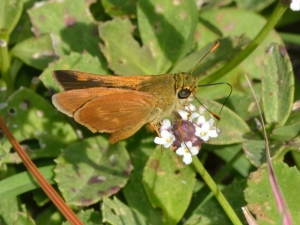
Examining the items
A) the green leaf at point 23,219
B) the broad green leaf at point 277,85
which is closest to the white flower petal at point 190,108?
the broad green leaf at point 277,85

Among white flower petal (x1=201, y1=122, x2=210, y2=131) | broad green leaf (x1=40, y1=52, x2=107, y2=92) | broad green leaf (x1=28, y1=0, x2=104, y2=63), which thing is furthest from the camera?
broad green leaf (x1=28, y1=0, x2=104, y2=63)

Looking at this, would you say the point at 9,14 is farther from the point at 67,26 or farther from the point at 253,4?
the point at 253,4

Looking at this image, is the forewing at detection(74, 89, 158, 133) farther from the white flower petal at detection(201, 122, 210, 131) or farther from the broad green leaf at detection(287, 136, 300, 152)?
the broad green leaf at detection(287, 136, 300, 152)

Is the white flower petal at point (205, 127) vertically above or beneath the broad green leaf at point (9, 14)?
beneath

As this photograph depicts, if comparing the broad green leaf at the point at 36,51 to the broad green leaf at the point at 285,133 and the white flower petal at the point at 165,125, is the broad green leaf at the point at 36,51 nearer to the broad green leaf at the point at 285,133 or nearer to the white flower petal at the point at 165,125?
the white flower petal at the point at 165,125

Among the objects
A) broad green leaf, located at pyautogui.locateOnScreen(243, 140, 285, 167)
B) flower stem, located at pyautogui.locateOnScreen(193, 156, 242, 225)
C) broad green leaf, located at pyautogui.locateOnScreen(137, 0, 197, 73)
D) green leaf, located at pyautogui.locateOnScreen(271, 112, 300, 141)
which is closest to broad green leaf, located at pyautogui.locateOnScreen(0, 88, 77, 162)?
broad green leaf, located at pyautogui.locateOnScreen(137, 0, 197, 73)

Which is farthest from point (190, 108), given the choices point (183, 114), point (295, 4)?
point (295, 4)
